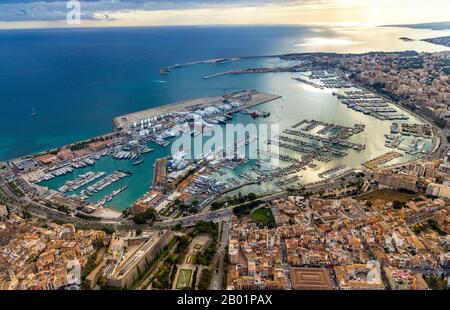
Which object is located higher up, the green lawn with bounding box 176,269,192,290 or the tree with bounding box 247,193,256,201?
the tree with bounding box 247,193,256,201

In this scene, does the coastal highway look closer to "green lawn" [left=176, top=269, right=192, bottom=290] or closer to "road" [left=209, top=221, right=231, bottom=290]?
"road" [left=209, top=221, right=231, bottom=290]

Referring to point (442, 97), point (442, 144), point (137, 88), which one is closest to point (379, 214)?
point (442, 144)

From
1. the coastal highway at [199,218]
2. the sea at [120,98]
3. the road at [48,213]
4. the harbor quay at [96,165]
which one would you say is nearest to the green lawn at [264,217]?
the coastal highway at [199,218]

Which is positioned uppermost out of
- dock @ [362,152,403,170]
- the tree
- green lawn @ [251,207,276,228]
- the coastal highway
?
dock @ [362,152,403,170]

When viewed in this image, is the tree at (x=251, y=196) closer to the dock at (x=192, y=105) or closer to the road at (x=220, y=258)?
the road at (x=220, y=258)

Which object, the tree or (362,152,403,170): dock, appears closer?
the tree

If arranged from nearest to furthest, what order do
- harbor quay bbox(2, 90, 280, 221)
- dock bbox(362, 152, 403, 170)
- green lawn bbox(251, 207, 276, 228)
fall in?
green lawn bbox(251, 207, 276, 228), harbor quay bbox(2, 90, 280, 221), dock bbox(362, 152, 403, 170)

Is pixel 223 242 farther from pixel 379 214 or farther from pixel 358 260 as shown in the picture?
pixel 379 214

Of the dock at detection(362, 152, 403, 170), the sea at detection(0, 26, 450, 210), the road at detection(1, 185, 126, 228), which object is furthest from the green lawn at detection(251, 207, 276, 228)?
the dock at detection(362, 152, 403, 170)
